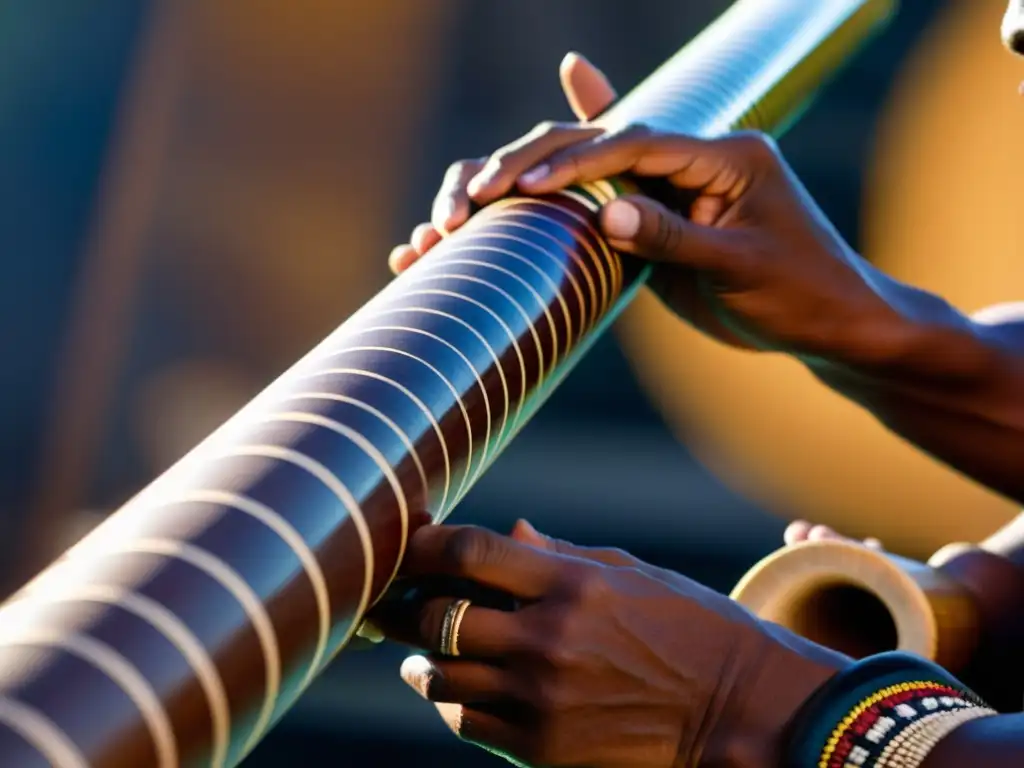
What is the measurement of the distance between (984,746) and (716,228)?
0.51 m

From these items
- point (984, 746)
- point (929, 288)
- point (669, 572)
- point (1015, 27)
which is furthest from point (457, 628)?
point (929, 288)

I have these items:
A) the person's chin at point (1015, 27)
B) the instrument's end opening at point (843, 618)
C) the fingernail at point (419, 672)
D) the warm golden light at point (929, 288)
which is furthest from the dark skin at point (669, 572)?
the warm golden light at point (929, 288)

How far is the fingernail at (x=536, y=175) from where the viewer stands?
0.83m

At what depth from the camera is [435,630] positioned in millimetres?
590

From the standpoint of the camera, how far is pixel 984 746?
0.63 m

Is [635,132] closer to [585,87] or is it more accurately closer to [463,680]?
[585,87]

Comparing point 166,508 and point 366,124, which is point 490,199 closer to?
point 166,508

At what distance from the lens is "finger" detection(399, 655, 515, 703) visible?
0.60 m

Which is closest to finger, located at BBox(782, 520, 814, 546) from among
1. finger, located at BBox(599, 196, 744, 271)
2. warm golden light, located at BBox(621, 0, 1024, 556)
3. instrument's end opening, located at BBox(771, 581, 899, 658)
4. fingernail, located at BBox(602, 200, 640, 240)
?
instrument's end opening, located at BBox(771, 581, 899, 658)

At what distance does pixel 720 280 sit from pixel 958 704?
0.51m

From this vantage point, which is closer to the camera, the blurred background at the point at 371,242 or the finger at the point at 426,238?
the finger at the point at 426,238

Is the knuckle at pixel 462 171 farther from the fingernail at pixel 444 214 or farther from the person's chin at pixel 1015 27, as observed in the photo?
the person's chin at pixel 1015 27

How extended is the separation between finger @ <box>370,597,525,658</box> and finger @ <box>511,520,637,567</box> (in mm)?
45

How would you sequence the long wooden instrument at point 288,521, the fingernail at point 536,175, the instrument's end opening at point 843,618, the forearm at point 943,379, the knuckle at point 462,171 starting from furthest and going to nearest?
the forearm at point 943,379 → the instrument's end opening at point 843,618 → the knuckle at point 462,171 → the fingernail at point 536,175 → the long wooden instrument at point 288,521
